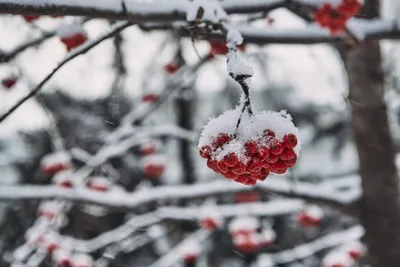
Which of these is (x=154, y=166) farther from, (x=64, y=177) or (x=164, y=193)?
(x=164, y=193)

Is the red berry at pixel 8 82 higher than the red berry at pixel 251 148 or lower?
higher

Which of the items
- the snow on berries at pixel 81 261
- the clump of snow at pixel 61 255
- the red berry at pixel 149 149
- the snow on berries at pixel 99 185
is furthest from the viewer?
the red berry at pixel 149 149

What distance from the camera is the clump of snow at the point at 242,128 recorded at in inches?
48.8

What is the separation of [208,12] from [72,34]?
95 centimetres

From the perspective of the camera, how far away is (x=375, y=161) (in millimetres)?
3303

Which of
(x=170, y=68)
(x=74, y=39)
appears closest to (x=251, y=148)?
(x=74, y=39)

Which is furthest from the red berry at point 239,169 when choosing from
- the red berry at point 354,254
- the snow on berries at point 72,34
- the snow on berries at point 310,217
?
the red berry at point 354,254

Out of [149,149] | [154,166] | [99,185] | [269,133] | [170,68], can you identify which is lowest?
[269,133]

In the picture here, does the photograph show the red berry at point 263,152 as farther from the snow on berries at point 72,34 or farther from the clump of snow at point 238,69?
the snow on berries at point 72,34

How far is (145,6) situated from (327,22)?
2.65 ft

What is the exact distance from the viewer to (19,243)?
6.43 meters

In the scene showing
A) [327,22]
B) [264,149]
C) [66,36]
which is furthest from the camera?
[66,36]

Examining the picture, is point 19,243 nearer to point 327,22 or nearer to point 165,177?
point 165,177

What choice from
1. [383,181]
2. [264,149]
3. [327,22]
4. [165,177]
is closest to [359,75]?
[383,181]
